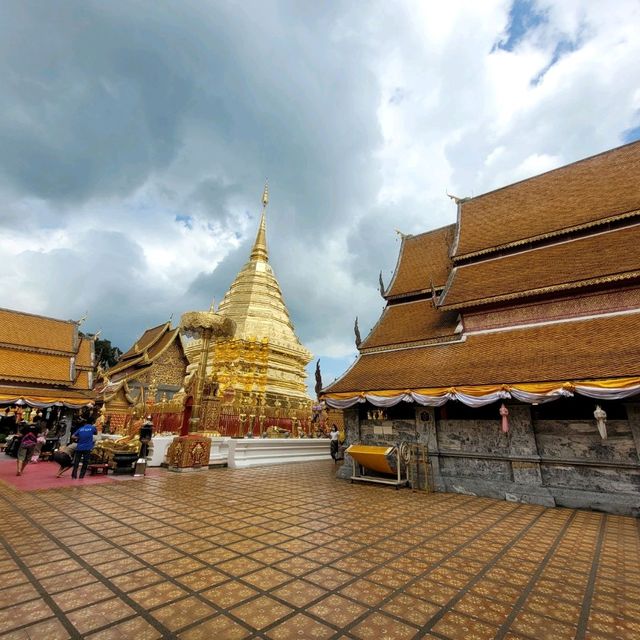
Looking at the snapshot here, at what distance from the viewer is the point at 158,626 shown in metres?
2.53

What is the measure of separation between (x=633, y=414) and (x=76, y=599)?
868cm

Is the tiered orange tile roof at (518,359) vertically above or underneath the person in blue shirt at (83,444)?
above

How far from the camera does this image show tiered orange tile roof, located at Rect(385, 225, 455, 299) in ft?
41.9

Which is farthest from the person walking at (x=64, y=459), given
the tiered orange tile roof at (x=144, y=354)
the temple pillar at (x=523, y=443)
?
the tiered orange tile roof at (x=144, y=354)

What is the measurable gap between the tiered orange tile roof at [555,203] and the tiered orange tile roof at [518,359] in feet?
11.6

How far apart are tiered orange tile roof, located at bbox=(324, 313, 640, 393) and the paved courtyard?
2490mm

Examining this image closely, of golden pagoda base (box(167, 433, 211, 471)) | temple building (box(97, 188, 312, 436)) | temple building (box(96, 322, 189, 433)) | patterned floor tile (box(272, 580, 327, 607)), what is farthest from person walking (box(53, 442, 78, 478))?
temple building (box(96, 322, 189, 433))

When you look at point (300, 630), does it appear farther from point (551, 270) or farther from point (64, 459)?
point (551, 270)

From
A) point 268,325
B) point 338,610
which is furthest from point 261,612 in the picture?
point 268,325

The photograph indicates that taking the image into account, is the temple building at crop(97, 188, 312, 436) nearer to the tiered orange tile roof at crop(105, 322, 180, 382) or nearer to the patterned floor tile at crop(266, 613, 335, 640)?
the tiered orange tile roof at crop(105, 322, 180, 382)

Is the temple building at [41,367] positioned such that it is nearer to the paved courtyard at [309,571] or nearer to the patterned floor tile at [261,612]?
the paved courtyard at [309,571]

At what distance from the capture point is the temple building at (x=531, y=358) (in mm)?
6656

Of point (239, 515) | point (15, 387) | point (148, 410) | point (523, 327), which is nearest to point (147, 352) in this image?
point (15, 387)

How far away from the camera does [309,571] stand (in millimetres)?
3533
